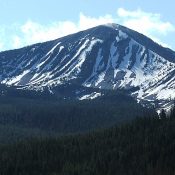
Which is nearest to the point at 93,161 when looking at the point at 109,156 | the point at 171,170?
the point at 109,156

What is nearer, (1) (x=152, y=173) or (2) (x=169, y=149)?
(1) (x=152, y=173)

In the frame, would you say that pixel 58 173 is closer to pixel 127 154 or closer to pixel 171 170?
pixel 127 154

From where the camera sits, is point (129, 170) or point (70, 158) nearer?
point (129, 170)

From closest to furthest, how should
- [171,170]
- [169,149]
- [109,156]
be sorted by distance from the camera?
[171,170] → [169,149] → [109,156]

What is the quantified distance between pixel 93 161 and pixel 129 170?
62.1 feet

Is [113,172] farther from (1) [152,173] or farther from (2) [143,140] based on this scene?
(2) [143,140]

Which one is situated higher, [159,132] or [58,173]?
[159,132]

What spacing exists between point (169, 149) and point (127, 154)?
49.2 feet

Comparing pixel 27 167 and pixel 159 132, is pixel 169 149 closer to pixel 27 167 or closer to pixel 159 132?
pixel 159 132

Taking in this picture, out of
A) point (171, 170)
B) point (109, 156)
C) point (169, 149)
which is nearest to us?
point (171, 170)

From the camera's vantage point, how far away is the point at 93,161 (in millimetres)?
189500

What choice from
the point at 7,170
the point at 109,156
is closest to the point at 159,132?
the point at 109,156

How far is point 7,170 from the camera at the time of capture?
7613 inches

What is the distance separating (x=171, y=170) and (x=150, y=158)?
46.5 feet
